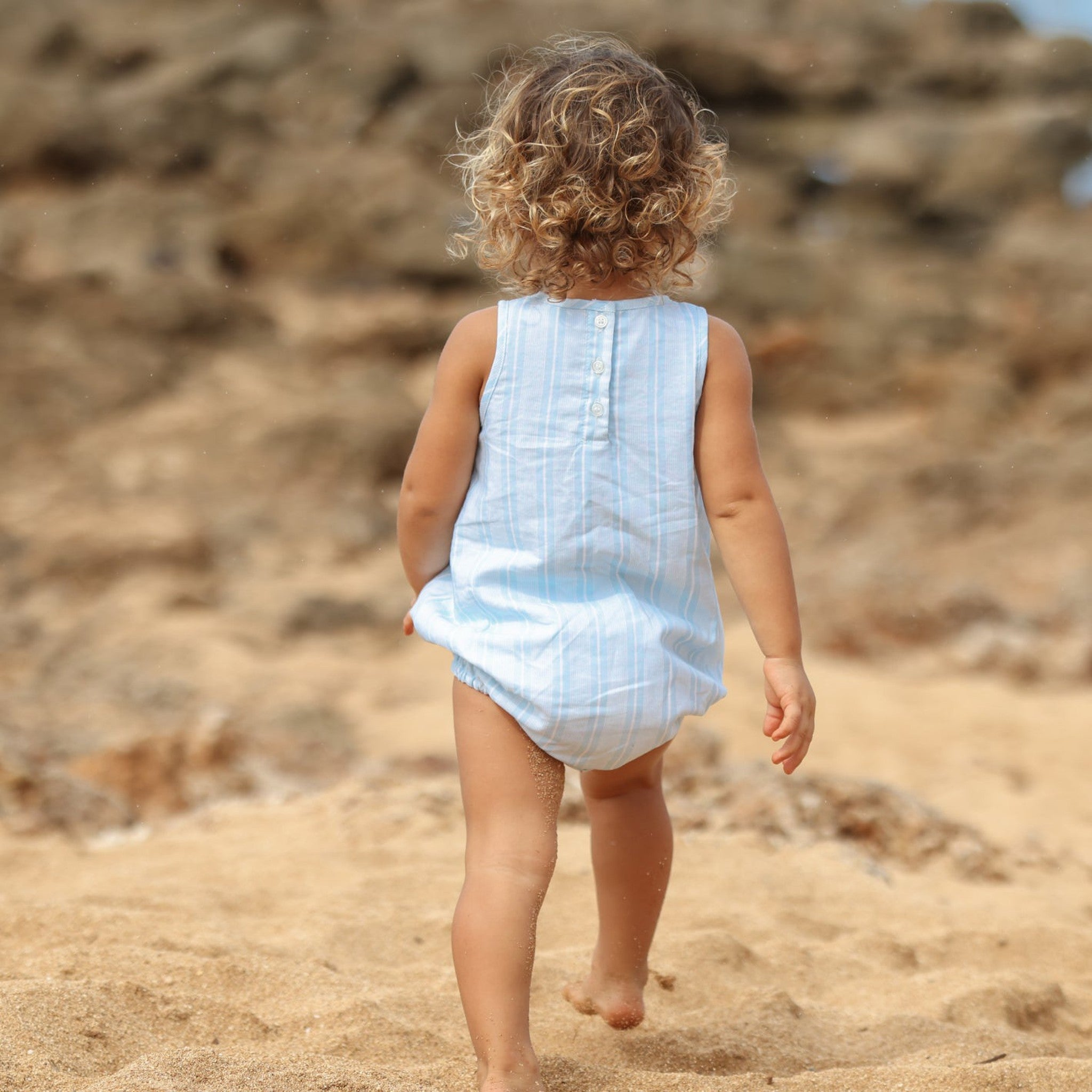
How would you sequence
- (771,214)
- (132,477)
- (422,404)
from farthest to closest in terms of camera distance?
(771,214) < (422,404) < (132,477)

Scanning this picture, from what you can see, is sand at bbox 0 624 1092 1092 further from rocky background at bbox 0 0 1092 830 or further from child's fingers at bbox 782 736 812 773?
rocky background at bbox 0 0 1092 830

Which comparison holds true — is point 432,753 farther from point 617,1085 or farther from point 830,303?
point 830,303

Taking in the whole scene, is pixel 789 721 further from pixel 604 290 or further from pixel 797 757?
pixel 604 290

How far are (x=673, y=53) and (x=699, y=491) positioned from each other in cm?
1130

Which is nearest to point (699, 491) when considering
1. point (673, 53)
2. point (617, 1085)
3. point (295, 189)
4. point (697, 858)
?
point (617, 1085)

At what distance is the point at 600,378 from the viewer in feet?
5.25

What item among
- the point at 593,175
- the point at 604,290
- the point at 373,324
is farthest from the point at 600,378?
the point at 373,324

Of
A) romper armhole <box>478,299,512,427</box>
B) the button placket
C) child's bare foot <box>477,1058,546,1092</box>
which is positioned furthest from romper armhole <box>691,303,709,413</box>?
child's bare foot <box>477,1058,546,1092</box>

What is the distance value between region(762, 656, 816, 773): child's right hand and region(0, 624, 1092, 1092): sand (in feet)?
1.40

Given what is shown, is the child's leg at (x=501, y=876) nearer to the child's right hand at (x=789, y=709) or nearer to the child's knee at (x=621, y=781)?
the child's knee at (x=621, y=781)

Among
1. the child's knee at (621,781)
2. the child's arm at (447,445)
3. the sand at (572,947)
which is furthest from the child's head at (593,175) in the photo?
the sand at (572,947)

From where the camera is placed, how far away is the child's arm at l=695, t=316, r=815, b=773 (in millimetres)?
1609

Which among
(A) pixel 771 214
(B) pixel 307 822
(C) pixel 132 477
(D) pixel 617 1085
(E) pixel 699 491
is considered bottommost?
(C) pixel 132 477

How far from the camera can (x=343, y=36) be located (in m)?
11.8
